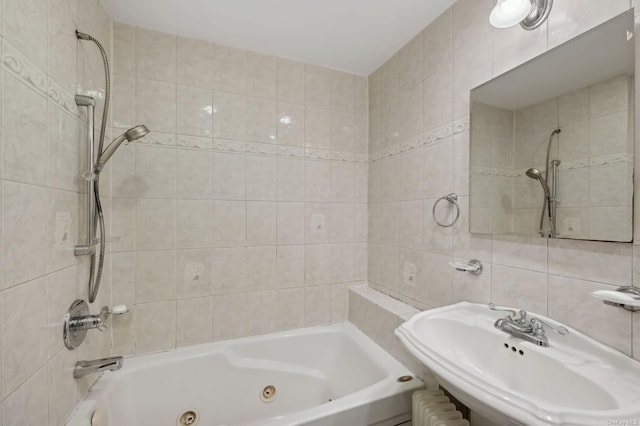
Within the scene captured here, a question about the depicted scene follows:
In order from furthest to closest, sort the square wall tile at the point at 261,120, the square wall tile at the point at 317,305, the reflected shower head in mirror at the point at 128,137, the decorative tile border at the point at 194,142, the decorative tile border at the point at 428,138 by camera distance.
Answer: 1. the square wall tile at the point at 317,305
2. the square wall tile at the point at 261,120
3. the decorative tile border at the point at 194,142
4. the decorative tile border at the point at 428,138
5. the reflected shower head in mirror at the point at 128,137

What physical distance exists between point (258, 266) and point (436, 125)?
1.42 meters

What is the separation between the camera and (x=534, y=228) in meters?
1.07

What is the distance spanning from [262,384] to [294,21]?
7.29 ft

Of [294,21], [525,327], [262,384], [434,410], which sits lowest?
[262,384]

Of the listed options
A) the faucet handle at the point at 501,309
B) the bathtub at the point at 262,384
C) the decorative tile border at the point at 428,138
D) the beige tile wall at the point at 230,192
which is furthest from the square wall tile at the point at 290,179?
the faucet handle at the point at 501,309

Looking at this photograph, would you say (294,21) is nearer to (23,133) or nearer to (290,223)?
(290,223)

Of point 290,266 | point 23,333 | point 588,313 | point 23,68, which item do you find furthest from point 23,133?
point 588,313

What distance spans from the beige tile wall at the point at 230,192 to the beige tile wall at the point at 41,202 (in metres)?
0.33

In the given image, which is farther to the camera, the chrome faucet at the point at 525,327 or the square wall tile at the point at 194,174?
the square wall tile at the point at 194,174

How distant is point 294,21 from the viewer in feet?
5.10

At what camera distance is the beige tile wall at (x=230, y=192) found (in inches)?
62.6

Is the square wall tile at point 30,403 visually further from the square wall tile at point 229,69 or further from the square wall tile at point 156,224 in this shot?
the square wall tile at point 229,69

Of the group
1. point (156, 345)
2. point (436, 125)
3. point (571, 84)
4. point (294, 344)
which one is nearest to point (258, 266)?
point (294, 344)

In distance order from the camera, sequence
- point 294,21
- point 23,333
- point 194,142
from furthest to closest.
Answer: point 194,142
point 294,21
point 23,333
